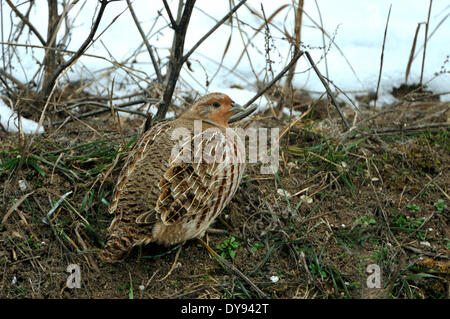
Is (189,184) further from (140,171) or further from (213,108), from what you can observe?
(213,108)

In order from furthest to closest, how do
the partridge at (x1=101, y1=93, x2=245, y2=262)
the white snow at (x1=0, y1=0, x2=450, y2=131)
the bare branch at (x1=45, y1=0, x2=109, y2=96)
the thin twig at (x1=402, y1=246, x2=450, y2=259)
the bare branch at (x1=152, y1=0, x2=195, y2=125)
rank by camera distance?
the white snow at (x1=0, y1=0, x2=450, y2=131), the bare branch at (x1=152, y1=0, x2=195, y2=125), the bare branch at (x1=45, y1=0, x2=109, y2=96), the thin twig at (x1=402, y1=246, x2=450, y2=259), the partridge at (x1=101, y1=93, x2=245, y2=262)

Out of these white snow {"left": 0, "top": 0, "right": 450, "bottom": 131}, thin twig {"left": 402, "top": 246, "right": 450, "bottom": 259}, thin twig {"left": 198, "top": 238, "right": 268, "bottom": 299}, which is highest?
white snow {"left": 0, "top": 0, "right": 450, "bottom": 131}

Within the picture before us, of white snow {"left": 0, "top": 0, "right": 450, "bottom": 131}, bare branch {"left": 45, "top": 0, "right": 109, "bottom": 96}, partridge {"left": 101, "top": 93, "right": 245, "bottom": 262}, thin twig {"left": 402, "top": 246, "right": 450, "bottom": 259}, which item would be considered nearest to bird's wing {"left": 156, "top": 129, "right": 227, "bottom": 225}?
partridge {"left": 101, "top": 93, "right": 245, "bottom": 262}

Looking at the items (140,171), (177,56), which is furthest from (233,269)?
(177,56)

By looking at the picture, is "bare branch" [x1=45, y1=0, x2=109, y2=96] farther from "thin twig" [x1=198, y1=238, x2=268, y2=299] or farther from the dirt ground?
"thin twig" [x1=198, y1=238, x2=268, y2=299]

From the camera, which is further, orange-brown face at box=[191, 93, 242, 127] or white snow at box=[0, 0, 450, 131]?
white snow at box=[0, 0, 450, 131]

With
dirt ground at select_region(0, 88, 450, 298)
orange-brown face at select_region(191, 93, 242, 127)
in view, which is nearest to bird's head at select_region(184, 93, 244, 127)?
orange-brown face at select_region(191, 93, 242, 127)

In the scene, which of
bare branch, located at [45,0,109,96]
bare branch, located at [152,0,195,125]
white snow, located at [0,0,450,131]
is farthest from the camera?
white snow, located at [0,0,450,131]

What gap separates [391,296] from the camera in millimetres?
3215

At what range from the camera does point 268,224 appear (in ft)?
12.3

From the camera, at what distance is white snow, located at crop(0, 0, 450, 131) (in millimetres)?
6012

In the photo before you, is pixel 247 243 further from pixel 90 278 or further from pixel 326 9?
pixel 326 9

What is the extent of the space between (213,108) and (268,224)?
102 cm

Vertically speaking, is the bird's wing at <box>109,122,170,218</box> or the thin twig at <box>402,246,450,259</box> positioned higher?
the bird's wing at <box>109,122,170,218</box>
